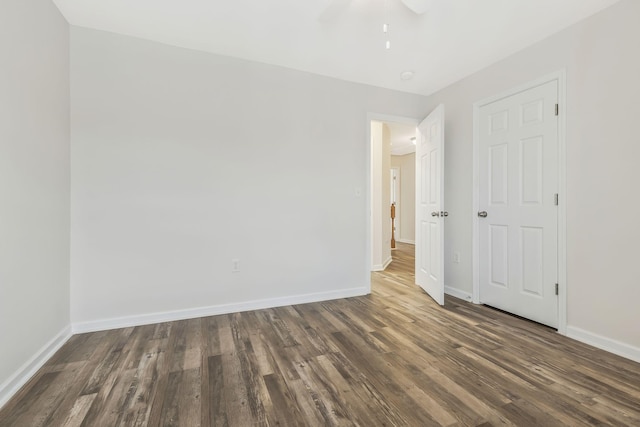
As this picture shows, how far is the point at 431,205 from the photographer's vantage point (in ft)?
10.3

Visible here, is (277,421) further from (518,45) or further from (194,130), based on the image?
(518,45)

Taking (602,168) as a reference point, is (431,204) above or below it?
below

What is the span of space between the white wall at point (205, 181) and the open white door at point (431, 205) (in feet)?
2.35

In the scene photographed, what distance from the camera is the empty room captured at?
59.6 inches

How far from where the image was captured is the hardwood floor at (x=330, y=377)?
52.2 inches

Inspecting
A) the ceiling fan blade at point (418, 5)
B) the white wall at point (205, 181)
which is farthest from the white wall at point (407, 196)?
the ceiling fan blade at point (418, 5)

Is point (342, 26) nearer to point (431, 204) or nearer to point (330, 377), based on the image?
point (431, 204)

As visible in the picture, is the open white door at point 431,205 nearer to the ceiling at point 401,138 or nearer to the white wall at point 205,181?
the white wall at point 205,181

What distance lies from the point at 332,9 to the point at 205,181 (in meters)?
1.76

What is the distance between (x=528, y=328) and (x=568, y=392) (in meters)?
0.92

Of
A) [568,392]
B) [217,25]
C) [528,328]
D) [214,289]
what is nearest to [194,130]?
[217,25]

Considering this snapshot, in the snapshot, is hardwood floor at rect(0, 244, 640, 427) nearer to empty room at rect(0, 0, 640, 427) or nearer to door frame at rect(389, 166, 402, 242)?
empty room at rect(0, 0, 640, 427)

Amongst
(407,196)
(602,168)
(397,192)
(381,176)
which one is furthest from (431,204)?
(397,192)

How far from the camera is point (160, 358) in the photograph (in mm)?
1850
